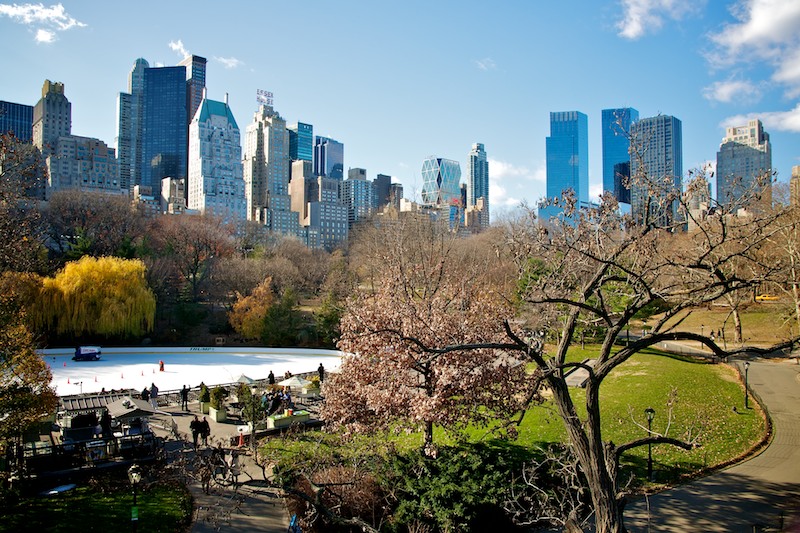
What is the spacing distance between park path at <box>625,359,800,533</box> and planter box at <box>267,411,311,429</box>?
12250 mm

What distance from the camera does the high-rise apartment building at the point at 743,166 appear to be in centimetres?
648

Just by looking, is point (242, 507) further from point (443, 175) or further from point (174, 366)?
point (443, 175)

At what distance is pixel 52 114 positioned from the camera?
170 meters

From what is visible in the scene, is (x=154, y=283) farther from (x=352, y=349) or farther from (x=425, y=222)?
(x=352, y=349)

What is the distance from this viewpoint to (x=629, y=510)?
11531 millimetres

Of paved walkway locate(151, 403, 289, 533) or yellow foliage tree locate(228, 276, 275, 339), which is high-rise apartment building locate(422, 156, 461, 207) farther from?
paved walkway locate(151, 403, 289, 533)

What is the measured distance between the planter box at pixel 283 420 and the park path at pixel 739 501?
1225 centimetres

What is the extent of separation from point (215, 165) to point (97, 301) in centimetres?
14123

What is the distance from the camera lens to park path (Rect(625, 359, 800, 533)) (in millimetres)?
10672

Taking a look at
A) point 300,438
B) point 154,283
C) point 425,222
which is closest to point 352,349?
point 300,438

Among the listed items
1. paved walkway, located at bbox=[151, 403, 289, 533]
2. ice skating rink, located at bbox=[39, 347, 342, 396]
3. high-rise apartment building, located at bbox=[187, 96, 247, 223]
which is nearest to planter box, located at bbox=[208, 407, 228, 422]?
paved walkway, located at bbox=[151, 403, 289, 533]

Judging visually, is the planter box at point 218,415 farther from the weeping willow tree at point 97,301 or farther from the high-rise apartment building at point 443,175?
the high-rise apartment building at point 443,175

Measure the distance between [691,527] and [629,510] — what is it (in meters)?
1.22

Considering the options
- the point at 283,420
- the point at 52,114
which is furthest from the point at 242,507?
the point at 52,114
